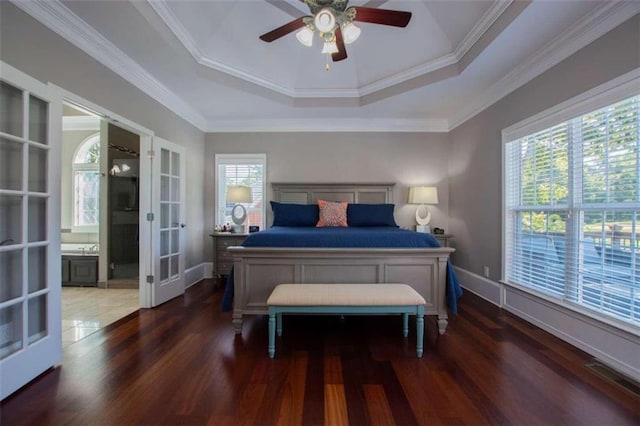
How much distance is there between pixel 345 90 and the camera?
382 cm

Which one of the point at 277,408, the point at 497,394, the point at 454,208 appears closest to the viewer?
the point at 277,408

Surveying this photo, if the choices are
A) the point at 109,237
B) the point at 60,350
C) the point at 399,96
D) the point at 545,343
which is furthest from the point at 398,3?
the point at 109,237

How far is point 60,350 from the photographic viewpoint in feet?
6.50

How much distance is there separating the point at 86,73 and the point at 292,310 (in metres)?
2.60

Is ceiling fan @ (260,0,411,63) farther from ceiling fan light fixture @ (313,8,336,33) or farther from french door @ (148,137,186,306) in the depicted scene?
french door @ (148,137,186,306)

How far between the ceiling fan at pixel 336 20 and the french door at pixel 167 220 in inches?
80.0

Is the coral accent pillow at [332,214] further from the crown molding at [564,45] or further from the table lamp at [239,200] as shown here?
the crown molding at [564,45]

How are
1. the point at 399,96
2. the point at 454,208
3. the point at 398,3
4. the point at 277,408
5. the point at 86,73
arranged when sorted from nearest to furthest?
the point at 277,408 → the point at 86,73 → the point at 398,3 → the point at 399,96 → the point at 454,208

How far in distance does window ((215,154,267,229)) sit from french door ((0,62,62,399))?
2642mm

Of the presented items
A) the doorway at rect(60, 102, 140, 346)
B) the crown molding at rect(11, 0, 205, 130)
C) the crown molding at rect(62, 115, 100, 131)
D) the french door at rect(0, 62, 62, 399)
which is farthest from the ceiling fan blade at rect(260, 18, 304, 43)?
the crown molding at rect(62, 115, 100, 131)

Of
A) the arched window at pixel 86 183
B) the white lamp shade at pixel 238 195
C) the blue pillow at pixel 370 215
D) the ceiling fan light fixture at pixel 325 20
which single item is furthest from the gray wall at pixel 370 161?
the arched window at pixel 86 183

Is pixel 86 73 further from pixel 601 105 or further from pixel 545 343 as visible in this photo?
pixel 545 343

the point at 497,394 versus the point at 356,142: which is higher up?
the point at 356,142

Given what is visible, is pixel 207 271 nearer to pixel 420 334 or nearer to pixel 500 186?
pixel 420 334
